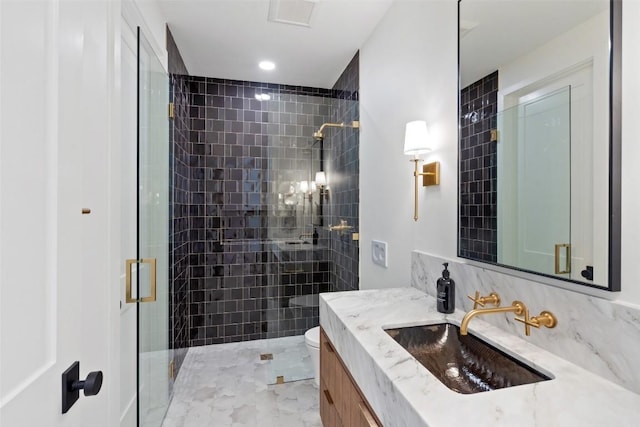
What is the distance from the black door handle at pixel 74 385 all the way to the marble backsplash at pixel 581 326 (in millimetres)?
1288

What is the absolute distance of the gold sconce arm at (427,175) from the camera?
1.64 metres

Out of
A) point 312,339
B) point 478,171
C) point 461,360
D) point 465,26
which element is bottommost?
point 312,339

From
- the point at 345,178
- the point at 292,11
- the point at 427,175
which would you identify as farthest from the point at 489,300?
the point at 292,11

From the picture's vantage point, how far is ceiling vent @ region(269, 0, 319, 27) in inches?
80.0

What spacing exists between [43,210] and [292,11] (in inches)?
79.0

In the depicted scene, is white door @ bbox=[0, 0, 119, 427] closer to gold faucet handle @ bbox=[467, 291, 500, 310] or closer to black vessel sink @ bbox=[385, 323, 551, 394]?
black vessel sink @ bbox=[385, 323, 551, 394]

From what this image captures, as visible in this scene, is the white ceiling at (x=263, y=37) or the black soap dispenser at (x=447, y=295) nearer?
the black soap dispenser at (x=447, y=295)

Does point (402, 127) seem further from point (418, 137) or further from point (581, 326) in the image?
point (581, 326)

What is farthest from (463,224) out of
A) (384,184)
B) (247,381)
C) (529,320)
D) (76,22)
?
(247,381)

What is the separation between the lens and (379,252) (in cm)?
228

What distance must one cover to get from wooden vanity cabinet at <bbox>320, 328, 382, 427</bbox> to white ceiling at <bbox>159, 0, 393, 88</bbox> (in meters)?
2.04

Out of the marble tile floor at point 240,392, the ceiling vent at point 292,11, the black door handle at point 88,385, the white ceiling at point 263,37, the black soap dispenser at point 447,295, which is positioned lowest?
the marble tile floor at point 240,392

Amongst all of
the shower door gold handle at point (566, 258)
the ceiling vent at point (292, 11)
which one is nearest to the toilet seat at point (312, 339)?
the shower door gold handle at point (566, 258)

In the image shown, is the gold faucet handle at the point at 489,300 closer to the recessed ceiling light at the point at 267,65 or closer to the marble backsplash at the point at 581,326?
the marble backsplash at the point at 581,326
